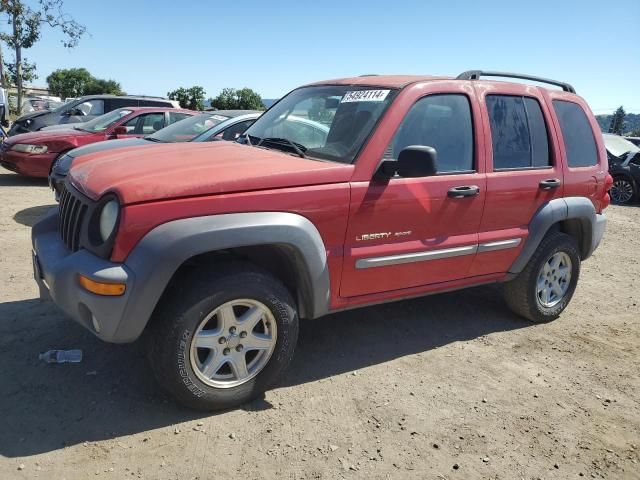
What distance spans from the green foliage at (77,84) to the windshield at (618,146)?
48348 millimetres

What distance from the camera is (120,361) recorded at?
11.6 feet

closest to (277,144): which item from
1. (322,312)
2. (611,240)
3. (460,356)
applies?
(322,312)

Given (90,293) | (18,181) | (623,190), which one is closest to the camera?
(90,293)

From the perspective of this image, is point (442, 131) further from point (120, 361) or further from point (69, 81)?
point (69, 81)

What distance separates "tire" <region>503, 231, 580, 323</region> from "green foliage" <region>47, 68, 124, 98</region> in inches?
2138

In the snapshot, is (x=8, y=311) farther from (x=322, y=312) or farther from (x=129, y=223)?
(x=322, y=312)

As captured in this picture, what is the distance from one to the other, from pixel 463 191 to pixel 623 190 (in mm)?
11518

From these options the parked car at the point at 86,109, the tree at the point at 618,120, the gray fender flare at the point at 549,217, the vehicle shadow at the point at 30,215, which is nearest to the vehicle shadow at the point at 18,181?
the vehicle shadow at the point at 30,215

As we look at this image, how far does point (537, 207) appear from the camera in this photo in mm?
4223

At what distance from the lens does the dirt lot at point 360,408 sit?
272cm

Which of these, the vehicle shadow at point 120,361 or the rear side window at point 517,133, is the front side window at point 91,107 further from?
the rear side window at point 517,133

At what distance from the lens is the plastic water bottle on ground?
3.46 m

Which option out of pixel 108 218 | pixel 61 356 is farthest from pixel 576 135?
pixel 61 356

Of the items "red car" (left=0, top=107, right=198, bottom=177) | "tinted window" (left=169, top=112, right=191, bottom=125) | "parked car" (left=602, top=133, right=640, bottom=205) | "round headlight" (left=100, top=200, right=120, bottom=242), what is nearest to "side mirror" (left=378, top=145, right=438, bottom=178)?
"round headlight" (left=100, top=200, right=120, bottom=242)
